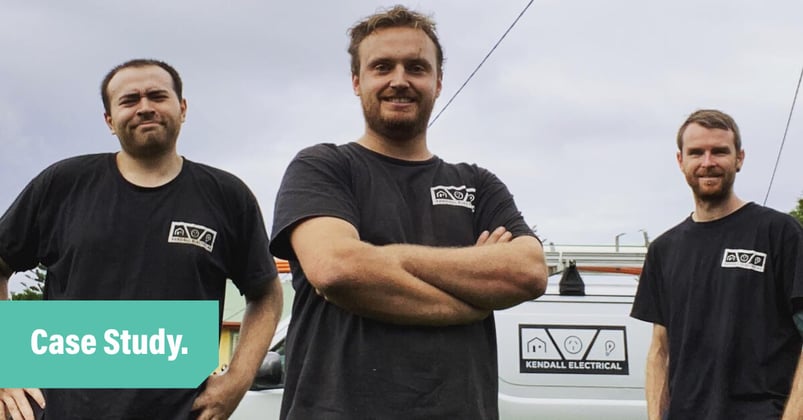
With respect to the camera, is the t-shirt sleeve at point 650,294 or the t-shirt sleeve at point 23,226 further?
the t-shirt sleeve at point 650,294

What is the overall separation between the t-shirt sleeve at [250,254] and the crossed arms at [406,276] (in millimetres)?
686

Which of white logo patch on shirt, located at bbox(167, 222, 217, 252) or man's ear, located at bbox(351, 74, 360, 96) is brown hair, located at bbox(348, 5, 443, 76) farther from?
white logo patch on shirt, located at bbox(167, 222, 217, 252)

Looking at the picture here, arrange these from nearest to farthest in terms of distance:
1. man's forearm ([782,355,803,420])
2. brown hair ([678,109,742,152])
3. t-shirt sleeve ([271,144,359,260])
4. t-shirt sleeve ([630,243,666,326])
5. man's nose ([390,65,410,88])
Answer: t-shirt sleeve ([271,144,359,260]), man's nose ([390,65,410,88]), man's forearm ([782,355,803,420]), brown hair ([678,109,742,152]), t-shirt sleeve ([630,243,666,326])

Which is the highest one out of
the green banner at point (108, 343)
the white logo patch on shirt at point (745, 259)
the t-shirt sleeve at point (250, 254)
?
the t-shirt sleeve at point (250, 254)

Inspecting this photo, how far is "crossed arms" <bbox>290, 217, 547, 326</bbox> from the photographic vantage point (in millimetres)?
2658

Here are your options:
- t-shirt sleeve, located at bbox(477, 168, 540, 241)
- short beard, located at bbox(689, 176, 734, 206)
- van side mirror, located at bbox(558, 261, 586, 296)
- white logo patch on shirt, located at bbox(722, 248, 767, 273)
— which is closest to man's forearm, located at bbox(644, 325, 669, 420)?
white logo patch on shirt, located at bbox(722, 248, 767, 273)

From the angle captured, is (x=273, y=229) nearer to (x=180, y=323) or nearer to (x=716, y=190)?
(x=180, y=323)

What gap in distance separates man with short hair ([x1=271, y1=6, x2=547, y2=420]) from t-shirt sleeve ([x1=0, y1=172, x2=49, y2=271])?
39.6 inches

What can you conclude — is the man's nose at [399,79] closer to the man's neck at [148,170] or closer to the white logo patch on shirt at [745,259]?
the man's neck at [148,170]

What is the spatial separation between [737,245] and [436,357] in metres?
1.95

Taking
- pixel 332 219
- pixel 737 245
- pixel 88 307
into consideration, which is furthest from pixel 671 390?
pixel 88 307

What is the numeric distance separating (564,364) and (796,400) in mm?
2914

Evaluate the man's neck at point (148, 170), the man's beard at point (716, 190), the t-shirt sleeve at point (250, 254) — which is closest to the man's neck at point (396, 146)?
the t-shirt sleeve at point (250, 254)

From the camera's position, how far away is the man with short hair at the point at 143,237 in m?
3.12
